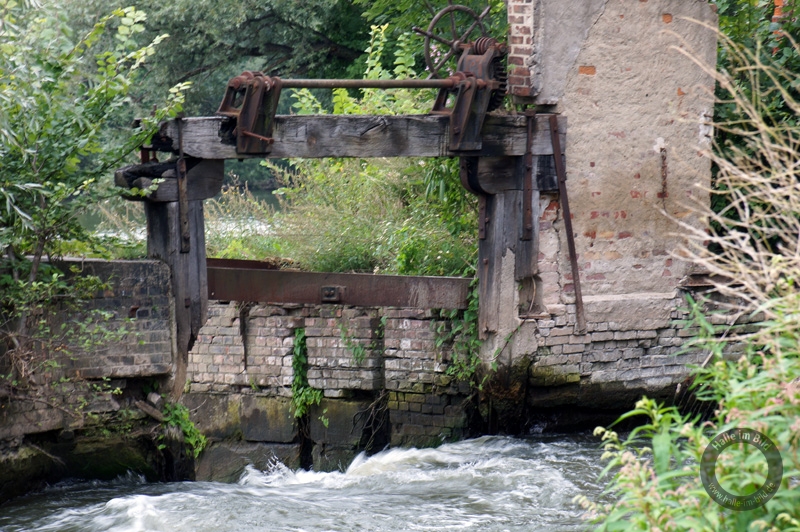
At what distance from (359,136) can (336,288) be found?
141cm

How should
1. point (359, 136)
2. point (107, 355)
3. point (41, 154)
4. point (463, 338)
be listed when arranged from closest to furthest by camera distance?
point (41, 154) → point (107, 355) → point (359, 136) → point (463, 338)

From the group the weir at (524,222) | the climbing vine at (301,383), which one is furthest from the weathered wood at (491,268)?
the climbing vine at (301,383)

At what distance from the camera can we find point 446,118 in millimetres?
6449

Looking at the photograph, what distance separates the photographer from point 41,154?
17.9 feet

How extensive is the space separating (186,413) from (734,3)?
276 inches

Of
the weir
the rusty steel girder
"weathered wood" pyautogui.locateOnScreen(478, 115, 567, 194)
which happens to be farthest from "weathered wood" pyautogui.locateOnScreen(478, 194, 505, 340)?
the rusty steel girder

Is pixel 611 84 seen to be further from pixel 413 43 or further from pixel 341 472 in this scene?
pixel 413 43

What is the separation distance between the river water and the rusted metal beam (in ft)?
3.96

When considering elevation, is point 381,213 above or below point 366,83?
below

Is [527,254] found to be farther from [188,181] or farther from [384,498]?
A: [188,181]

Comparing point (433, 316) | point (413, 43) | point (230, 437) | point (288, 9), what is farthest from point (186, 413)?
point (288, 9)

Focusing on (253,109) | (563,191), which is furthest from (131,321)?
(563,191)

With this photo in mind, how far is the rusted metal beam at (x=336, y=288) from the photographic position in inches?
273

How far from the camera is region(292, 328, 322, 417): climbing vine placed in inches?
296
